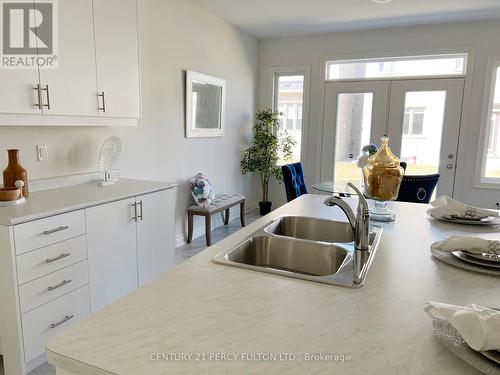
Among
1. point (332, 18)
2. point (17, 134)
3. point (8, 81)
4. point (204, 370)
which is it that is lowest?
point (204, 370)

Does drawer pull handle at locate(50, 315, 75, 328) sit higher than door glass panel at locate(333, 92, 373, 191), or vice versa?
door glass panel at locate(333, 92, 373, 191)

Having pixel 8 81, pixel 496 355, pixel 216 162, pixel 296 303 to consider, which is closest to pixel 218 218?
pixel 216 162

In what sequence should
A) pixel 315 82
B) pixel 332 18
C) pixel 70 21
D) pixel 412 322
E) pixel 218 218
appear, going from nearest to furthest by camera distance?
1. pixel 412 322
2. pixel 70 21
3. pixel 332 18
4. pixel 218 218
5. pixel 315 82

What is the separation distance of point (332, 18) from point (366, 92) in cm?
114

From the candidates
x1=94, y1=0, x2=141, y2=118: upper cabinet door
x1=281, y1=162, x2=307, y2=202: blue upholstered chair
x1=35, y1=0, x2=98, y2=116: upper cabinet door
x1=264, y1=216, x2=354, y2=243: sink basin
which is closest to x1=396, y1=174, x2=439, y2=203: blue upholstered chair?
x1=281, y1=162, x2=307, y2=202: blue upholstered chair

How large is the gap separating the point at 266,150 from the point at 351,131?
4.14 feet

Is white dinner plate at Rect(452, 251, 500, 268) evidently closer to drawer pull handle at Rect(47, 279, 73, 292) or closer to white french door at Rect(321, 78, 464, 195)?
drawer pull handle at Rect(47, 279, 73, 292)

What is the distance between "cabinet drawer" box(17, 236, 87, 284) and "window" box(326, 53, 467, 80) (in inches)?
171

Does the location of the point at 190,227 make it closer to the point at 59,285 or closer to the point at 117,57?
the point at 117,57

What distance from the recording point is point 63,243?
2021 mm

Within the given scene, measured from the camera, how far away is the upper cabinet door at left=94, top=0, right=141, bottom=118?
256 cm

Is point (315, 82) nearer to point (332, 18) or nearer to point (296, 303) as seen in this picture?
point (332, 18)

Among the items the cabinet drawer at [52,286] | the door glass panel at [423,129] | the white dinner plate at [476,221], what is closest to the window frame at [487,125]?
the door glass panel at [423,129]

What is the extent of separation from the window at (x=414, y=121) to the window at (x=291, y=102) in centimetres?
146
